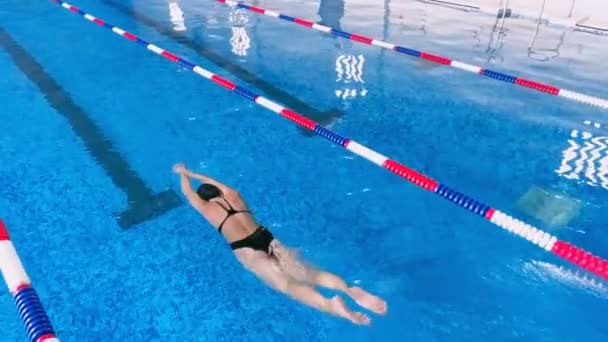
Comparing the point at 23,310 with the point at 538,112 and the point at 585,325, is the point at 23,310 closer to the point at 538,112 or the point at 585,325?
the point at 585,325

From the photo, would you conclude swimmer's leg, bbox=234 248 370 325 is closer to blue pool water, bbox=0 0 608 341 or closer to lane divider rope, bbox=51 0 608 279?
blue pool water, bbox=0 0 608 341

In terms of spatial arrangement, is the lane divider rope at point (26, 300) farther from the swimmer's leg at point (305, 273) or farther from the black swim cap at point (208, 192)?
the swimmer's leg at point (305, 273)

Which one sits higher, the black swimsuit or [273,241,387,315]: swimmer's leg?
the black swimsuit

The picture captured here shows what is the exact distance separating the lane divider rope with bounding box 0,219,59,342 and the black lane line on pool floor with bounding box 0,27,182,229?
118 centimetres

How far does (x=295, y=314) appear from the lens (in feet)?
10.1

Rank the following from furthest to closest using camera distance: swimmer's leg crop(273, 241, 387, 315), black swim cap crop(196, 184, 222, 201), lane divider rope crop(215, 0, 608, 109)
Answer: lane divider rope crop(215, 0, 608, 109)
black swim cap crop(196, 184, 222, 201)
swimmer's leg crop(273, 241, 387, 315)

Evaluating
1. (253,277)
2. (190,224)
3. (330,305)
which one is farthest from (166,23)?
(330,305)

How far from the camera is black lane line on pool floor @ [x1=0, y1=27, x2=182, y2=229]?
397 cm

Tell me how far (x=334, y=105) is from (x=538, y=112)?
2549mm

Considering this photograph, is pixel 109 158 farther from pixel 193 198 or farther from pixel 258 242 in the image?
pixel 258 242

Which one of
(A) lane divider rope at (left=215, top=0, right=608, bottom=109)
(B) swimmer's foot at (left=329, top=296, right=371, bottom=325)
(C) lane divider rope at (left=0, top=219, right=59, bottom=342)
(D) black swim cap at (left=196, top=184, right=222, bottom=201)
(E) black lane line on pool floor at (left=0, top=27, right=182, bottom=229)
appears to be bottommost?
(E) black lane line on pool floor at (left=0, top=27, right=182, bottom=229)

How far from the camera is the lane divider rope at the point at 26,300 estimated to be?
7.31 feet

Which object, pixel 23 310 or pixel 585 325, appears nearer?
pixel 23 310

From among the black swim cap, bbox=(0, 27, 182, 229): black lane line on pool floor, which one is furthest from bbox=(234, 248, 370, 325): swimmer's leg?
bbox=(0, 27, 182, 229): black lane line on pool floor
